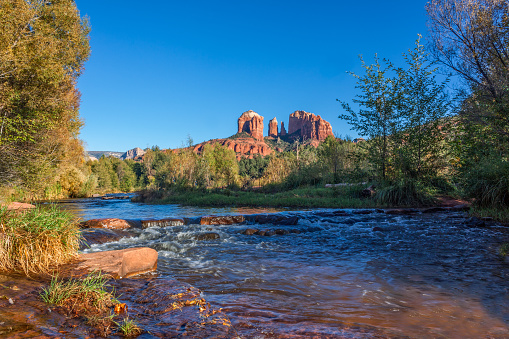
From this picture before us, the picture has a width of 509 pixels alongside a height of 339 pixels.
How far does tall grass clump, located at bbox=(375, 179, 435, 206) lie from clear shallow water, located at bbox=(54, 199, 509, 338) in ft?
17.5

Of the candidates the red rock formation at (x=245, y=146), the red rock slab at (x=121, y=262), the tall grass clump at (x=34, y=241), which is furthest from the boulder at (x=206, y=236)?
the red rock formation at (x=245, y=146)

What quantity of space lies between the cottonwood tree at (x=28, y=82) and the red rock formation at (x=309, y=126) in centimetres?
14206

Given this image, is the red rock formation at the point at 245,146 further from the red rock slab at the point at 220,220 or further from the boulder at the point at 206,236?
the boulder at the point at 206,236

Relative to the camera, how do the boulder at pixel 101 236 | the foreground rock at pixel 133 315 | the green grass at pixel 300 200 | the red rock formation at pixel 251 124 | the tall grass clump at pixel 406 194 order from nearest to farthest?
the foreground rock at pixel 133 315
the boulder at pixel 101 236
the tall grass clump at pixel 406 194
the green grass at pixel 300 200
the red rock formation at pixel 251 124

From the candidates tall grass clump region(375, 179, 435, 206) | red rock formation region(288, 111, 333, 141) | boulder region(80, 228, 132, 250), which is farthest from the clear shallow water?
red rock formation region(288, 111, 333, 141)

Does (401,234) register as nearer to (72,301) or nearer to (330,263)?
(330,263)

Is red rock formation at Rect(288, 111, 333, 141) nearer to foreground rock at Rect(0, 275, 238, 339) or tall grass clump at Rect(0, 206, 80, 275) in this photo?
tall grass clump at Rect(0, 206, 80, 275)

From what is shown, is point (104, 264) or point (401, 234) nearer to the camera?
point (104, 264)

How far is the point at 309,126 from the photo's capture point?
158m

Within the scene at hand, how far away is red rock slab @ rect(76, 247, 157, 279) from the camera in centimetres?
388

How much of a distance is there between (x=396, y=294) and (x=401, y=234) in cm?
473

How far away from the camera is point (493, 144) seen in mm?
9602

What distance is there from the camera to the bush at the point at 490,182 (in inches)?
333

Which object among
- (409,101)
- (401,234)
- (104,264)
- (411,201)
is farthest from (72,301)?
(409,101)
